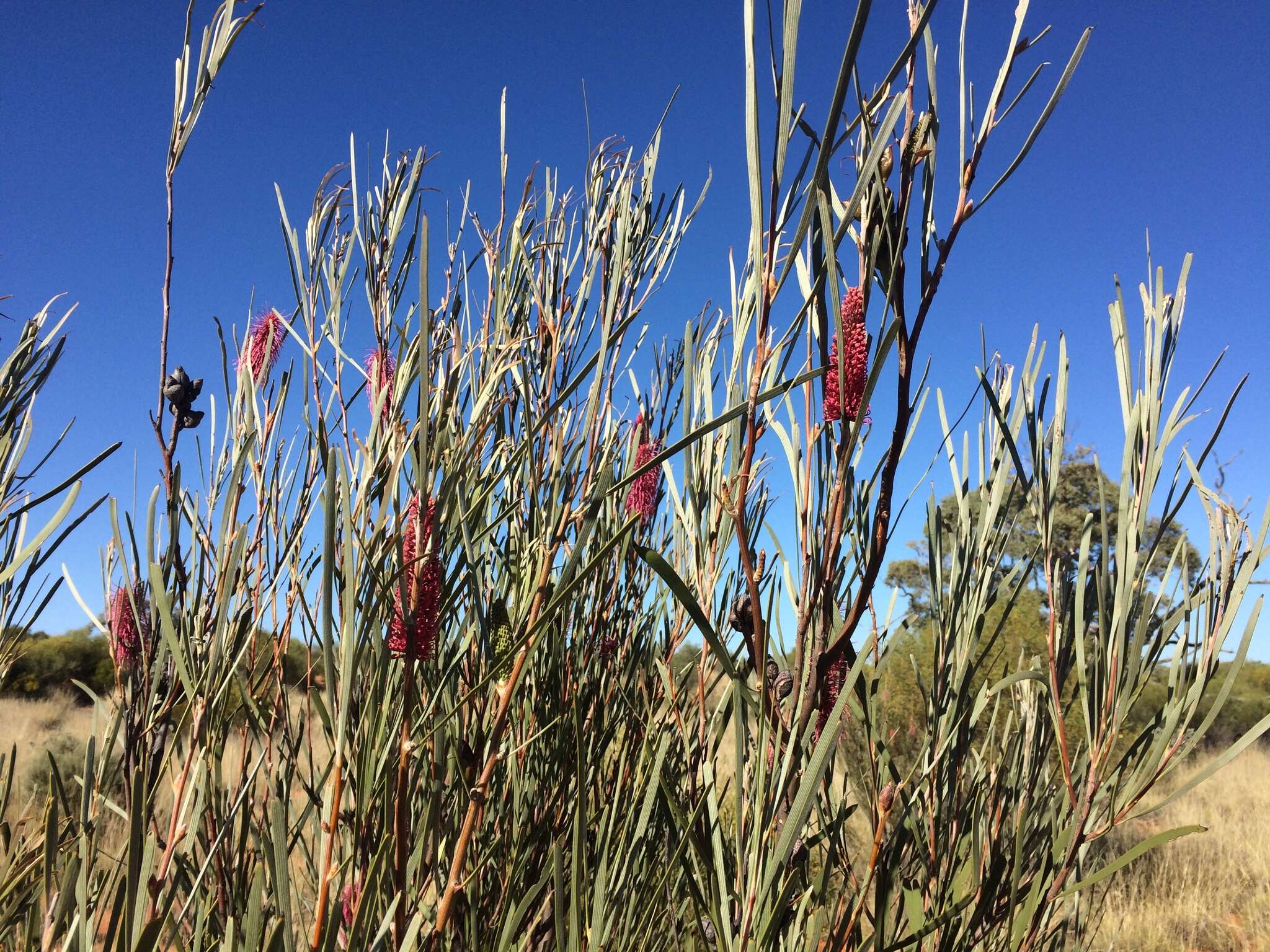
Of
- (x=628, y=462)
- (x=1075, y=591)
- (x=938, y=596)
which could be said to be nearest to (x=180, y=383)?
(x=628, y=462)

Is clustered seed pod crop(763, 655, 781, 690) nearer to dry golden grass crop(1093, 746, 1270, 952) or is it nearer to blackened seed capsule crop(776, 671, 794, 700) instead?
blackened seed capsule crop(776, 671, 794, 700)

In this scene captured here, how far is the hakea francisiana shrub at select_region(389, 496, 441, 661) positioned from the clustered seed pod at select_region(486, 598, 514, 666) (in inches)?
2.2

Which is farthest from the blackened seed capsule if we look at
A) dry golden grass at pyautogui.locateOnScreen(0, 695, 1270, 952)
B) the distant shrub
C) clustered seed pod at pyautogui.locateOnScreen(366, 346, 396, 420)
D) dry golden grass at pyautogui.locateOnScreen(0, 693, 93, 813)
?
the distant shrub

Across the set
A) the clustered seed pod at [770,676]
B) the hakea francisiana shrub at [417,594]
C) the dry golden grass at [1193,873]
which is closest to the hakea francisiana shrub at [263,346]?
the hakea francisiana shrub at [417,594]

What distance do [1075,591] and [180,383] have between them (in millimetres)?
1209

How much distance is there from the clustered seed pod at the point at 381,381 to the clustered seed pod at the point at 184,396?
0.92ft

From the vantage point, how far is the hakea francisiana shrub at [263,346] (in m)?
1.09

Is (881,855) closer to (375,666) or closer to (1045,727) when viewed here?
(1045,727)

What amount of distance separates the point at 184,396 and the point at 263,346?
0.18 m

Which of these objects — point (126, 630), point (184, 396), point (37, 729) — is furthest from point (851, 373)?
point (37, 729)

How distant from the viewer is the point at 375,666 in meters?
0.64

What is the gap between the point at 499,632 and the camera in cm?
73

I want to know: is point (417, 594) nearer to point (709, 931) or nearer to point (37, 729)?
point (709, 931)

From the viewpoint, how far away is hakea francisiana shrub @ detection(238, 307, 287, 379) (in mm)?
1086
